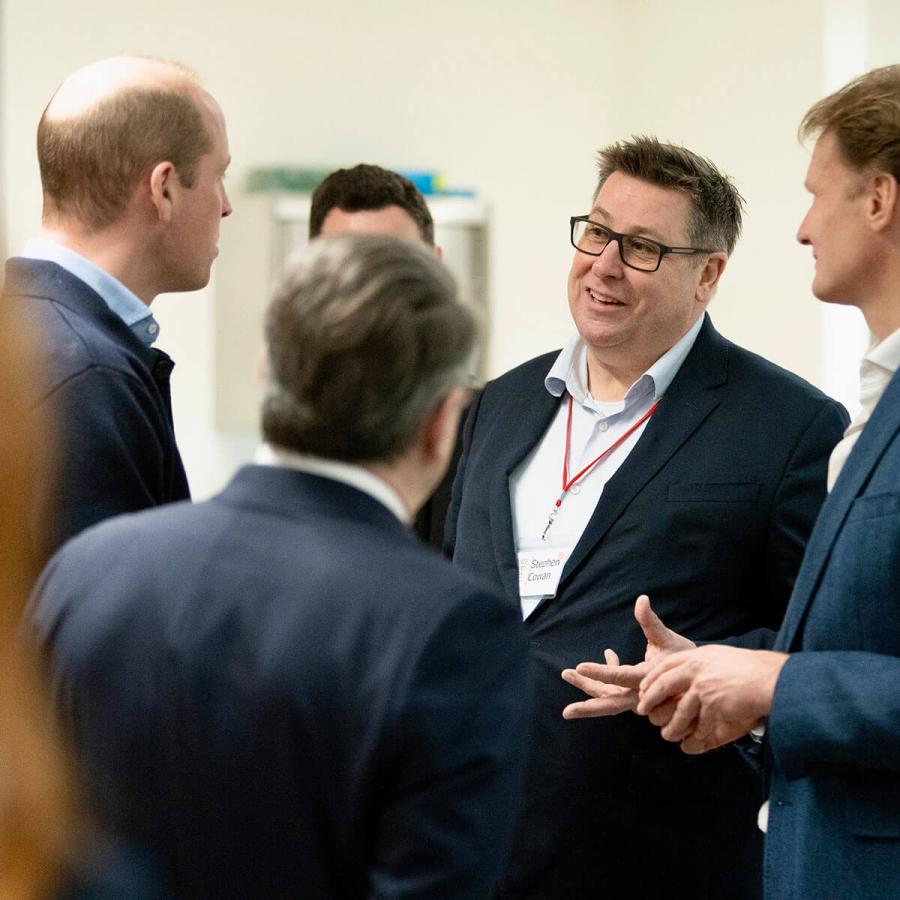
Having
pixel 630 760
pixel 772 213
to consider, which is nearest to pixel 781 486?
pixel 630 760

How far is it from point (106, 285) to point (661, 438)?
1030 millimetres

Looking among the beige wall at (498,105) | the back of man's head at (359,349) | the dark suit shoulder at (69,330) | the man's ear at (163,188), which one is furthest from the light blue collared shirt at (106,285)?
the beige wall at (498,105)

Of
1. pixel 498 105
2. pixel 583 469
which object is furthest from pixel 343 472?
pixel 498 105

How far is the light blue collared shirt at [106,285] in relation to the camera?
1965 millimetres

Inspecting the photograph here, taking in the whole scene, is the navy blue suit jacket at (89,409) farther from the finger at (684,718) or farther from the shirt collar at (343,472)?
the finger at (684,718)

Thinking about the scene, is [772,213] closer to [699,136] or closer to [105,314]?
[699,136]

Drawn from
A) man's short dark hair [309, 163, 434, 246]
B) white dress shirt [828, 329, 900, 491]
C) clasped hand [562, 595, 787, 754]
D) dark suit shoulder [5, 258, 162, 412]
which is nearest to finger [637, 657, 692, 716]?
clasped hand [562, 595, 787, 754]

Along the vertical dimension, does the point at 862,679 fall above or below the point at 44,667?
below

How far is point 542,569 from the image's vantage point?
7.97ft

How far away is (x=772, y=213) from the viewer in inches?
205

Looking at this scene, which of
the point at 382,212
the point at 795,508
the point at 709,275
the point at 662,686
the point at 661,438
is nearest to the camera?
the point at 662,686

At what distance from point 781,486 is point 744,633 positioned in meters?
0.27

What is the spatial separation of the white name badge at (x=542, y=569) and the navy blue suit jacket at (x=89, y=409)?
760mm

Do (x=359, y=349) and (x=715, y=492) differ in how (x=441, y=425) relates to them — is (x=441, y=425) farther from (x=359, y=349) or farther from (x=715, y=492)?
(x=715, y=492)
